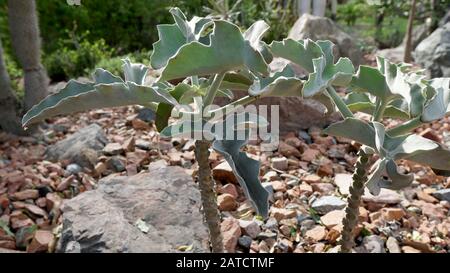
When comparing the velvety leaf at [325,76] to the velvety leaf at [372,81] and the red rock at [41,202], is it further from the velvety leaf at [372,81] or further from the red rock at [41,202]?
the red rock at [41,202]

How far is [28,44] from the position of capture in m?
2.91

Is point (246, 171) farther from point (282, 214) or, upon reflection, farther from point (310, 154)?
point (310, 154)

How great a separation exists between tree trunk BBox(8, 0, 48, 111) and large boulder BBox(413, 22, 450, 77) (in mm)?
2948

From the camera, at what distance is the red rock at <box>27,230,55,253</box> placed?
1740mm

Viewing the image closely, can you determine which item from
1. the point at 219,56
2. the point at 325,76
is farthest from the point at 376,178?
the point at 219,56

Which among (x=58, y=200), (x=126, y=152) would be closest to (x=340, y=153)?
(x=126, y=152)

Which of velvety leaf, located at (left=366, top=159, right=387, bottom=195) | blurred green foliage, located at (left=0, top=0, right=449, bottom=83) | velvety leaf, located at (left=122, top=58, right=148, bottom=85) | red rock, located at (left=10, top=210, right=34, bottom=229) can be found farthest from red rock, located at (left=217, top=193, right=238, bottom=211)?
blurred green foliage, located at (left=0, top=0, right=449, bottom=83)

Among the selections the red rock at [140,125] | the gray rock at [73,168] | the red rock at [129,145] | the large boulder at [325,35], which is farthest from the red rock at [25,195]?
the large boulder at [325,35]

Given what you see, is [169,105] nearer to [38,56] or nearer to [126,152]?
[126,152]

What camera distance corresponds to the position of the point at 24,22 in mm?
2852

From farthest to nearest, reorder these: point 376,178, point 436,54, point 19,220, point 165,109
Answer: point 436,54, point 19,220, point 165,109, point 376,178

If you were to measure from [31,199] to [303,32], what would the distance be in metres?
2.82

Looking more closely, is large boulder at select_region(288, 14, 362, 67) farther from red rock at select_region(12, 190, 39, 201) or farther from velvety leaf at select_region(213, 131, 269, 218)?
velvety leaf at select_region(213, 131, 269, 218)

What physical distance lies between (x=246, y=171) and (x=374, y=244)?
0.99 meters
